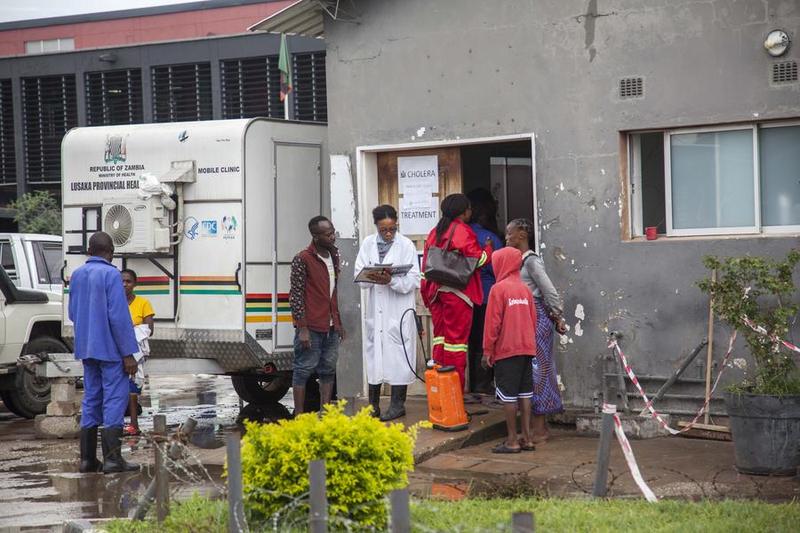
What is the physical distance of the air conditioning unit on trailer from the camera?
39.3 feet

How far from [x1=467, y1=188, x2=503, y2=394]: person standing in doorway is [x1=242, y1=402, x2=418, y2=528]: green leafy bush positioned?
18.8 ft

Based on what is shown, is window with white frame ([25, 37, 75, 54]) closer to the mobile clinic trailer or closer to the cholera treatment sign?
the mobile clinic trailer

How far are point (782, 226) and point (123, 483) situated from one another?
19.0ft

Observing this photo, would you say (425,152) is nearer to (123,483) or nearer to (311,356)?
(311,356)

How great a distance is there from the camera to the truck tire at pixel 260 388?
531 inches

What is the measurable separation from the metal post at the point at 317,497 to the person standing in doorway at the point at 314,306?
580 cm

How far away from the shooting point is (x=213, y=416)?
539 inches

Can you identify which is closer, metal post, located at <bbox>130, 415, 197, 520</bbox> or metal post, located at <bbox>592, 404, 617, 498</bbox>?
metal post, located at <bbox>130, 415, 197, 520</bbox>

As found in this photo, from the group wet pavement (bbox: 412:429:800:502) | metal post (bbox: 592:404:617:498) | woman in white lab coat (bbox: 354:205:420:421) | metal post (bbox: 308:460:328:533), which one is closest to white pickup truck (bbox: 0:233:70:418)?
woman in white lab coat (bbox: 354:205:420:421)

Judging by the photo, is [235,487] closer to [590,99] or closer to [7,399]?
[590,99]

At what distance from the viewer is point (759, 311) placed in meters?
8.80

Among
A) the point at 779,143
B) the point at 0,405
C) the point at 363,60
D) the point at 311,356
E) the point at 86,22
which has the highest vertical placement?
the point at 86,22

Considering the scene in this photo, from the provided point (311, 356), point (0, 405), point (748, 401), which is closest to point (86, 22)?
point (0, 405)

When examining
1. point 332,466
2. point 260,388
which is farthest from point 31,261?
point 332,466
